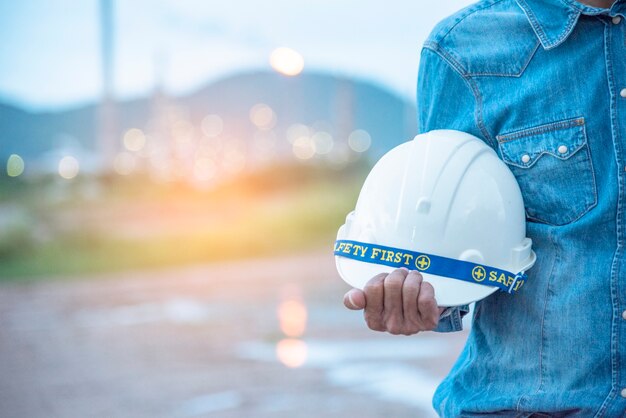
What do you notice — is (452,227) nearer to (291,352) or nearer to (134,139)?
(291,352)

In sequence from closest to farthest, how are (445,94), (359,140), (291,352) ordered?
(445,94), (291,352), (359,140)

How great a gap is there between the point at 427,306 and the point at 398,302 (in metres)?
0.04

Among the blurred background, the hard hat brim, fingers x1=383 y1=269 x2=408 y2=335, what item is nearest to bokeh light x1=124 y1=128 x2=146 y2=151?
the blurred background

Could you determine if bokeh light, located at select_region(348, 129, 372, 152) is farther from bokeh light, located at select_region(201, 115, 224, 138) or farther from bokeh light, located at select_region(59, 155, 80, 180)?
bokeh light, located at select_region(59, 155, 80, 180)

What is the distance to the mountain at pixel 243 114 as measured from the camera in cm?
819

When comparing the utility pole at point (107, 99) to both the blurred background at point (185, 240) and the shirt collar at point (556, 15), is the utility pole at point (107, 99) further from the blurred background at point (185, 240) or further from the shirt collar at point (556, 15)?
the shirt collar at point (556, 15)

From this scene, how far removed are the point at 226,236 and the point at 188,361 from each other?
417 centimetres

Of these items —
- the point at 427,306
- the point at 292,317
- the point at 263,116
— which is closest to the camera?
the point at 427,306

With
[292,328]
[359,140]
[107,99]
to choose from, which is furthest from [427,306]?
[359,140]

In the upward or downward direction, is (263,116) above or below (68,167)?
above

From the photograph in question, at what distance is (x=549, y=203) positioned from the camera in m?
1.25

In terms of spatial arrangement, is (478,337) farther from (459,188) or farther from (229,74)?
(229,74)

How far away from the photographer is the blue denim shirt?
3.92 ft

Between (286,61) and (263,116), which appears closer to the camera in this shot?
(286,61)
